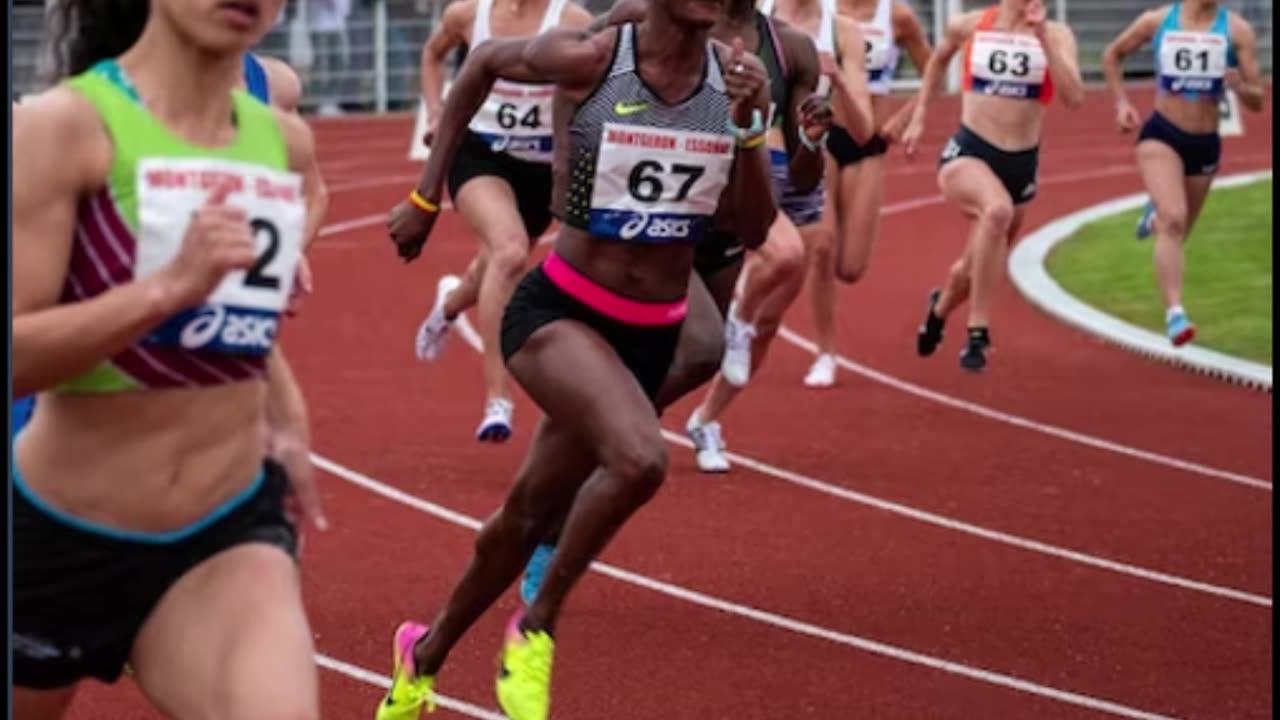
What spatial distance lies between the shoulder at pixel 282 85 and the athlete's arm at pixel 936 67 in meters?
6.40

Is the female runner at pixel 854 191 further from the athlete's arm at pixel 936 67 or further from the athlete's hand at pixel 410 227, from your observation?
the athlete's hand at pixel 410 227

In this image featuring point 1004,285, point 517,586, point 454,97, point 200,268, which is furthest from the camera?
point 1004,285

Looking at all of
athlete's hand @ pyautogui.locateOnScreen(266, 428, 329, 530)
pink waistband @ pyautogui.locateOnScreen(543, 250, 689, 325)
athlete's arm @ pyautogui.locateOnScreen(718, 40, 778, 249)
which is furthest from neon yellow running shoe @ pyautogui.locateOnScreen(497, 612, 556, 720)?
athlete's hand @ pyautogui.locateOnScreen(266, 428, 329, 530)

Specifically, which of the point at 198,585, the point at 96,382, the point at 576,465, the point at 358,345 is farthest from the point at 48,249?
the point at 358,345

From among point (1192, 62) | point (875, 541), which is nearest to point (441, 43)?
point (875, 541)

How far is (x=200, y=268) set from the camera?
4.12m

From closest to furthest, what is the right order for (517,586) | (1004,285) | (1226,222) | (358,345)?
(517,586) < (358,345) < (1004,285) < (1226,222)

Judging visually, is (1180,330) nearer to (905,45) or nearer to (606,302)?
(905,45)

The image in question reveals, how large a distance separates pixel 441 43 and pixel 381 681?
529 cm

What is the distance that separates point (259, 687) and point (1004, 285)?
1404 cm

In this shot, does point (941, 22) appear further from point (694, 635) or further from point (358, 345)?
point (694, 635)

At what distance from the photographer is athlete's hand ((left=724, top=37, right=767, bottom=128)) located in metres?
6.85

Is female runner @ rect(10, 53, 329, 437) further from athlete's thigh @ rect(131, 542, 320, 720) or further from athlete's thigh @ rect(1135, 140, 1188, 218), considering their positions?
athlete's thigh @ rect(1135, 140, 1188, 218)

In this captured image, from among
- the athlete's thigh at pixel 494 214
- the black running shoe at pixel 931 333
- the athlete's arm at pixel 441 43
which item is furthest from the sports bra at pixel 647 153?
the black running shoe at pixel 931 333
